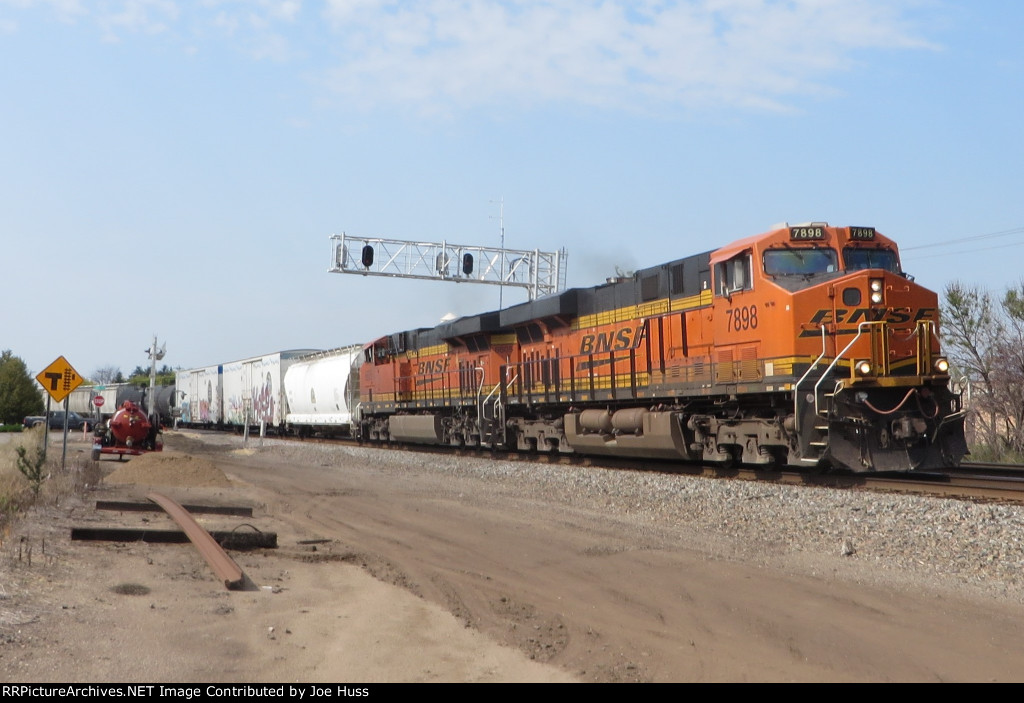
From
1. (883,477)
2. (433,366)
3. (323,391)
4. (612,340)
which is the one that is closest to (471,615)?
(883,477)

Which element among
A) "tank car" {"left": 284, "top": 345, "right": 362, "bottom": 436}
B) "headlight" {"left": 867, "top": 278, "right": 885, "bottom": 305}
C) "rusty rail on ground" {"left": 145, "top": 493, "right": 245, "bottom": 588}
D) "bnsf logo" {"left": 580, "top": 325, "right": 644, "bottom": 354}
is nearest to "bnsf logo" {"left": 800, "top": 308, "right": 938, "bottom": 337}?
"headlight" {"left": 867, "top": 278, "right": 885, "bottom": 305}

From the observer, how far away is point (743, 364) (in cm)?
1474

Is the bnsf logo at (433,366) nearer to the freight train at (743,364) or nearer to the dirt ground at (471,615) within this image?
the freight train at (743,364)

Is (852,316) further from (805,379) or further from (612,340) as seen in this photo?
(612,340)

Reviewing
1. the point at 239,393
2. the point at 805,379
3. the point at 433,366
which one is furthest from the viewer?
the point at 239,393

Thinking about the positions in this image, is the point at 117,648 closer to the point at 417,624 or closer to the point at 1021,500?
the point at 417,624

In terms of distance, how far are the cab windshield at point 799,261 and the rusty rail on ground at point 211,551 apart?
29.7ft

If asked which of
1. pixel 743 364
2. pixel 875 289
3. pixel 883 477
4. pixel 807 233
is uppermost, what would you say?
pixel 807 233

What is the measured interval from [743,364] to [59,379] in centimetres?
1479

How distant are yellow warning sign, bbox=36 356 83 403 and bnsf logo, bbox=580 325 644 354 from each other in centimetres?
1120

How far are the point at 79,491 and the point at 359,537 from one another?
6.50 m

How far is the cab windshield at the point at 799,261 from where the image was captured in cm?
1441

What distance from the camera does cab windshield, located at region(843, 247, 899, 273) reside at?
14.4 m

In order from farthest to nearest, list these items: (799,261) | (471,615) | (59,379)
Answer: (59,379) → (799,261) → (471,615)
